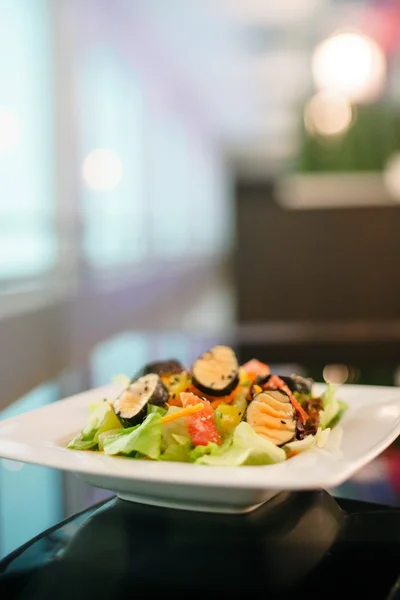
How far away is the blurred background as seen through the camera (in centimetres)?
194

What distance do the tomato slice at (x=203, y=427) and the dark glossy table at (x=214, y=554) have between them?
64 millimetres

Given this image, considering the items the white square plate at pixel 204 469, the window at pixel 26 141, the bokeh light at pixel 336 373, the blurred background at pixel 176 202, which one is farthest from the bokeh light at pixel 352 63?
the white square plate at pixel 204 469

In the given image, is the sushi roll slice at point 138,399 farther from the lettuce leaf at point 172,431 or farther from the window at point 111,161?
the window at point 111,161

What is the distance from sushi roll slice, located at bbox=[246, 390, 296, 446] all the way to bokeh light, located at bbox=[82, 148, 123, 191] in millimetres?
3028

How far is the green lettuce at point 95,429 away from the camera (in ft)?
2.55

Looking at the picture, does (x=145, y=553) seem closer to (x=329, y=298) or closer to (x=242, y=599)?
(x=242, y=599)


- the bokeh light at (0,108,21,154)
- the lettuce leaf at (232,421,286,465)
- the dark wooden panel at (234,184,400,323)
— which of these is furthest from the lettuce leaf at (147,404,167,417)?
the dark wooden panel at (234,184,400,323)

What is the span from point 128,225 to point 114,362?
3.65 metres

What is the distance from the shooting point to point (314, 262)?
5.26 m

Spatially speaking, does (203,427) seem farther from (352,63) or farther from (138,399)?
(352,63)

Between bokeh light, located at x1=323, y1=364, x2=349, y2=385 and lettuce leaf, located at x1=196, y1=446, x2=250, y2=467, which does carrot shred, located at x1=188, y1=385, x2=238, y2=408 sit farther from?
bokeh light, located at x1=323, y1=364, x2=349, y2=385

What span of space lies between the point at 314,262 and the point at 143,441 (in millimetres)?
4619

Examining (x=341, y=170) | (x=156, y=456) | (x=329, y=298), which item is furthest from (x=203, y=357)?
(x=341, y=170)

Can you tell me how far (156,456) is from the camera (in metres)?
0.71
